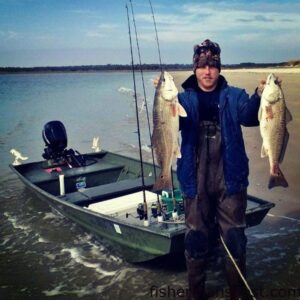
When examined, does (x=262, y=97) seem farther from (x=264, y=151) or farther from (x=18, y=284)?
(x=18, y=284)

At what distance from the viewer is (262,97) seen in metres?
3.97

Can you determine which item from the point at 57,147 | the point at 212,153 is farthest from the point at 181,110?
the point at 57,147

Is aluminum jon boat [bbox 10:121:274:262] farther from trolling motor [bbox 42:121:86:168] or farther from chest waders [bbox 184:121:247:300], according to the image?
chest waders [bbox 184:121:247:300]

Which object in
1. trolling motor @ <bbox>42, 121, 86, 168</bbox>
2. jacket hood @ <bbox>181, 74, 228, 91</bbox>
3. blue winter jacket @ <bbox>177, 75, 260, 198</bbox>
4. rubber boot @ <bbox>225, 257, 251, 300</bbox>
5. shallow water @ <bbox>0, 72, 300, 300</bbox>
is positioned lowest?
shallow water @ <bbox>0, 72, 300, 300</bbox>

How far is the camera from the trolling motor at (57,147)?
1094 centimetres

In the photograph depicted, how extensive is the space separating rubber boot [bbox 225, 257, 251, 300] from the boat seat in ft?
12.9

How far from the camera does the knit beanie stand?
444 centimetres

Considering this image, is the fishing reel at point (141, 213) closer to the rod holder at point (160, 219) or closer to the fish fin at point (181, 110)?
the rod holder at point (160, 219)

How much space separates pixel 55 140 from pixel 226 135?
739 cm

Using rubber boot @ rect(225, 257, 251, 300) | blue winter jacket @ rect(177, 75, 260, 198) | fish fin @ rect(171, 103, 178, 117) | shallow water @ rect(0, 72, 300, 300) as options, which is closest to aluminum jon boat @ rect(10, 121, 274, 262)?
shallow water @ rect(0, 72, 300, 300)

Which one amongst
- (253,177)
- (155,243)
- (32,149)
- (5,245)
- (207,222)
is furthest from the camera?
(32,149)

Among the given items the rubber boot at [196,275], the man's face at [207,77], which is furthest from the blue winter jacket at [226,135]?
the rubber boot at [196,275]

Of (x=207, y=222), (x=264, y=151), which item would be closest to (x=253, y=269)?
(x=207, y=222)

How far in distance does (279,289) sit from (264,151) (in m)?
2.66
